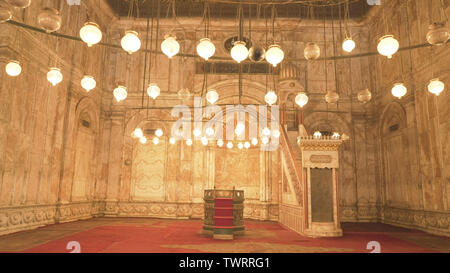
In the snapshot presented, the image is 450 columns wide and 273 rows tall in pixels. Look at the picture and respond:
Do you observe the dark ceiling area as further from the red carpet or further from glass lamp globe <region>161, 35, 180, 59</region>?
the red carpet

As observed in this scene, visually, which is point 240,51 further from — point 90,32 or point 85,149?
point 85,149

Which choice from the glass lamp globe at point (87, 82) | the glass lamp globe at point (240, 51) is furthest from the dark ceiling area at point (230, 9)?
the glass lamp globe at point (240, 51)

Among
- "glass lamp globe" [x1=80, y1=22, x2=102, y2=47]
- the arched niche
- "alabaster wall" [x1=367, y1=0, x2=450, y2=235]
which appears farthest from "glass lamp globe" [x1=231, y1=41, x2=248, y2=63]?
the arched niche

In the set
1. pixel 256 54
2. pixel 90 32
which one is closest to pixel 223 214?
pixel 256 54

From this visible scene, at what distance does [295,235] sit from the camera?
5668 millimetres

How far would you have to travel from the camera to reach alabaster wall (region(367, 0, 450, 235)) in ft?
20.3

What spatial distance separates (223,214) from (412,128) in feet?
17.1

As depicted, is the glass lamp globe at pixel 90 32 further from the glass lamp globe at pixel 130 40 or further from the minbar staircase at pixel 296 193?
the minbar staircase at pixel 296 193

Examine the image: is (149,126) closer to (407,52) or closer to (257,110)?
(257,110)

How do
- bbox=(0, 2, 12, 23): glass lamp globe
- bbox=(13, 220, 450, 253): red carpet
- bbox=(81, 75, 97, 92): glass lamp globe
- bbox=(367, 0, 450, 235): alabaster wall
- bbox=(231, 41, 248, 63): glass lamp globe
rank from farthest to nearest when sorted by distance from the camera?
bbox=(367, 0, 450, 235): alabaster wall → bbox=(81, 75, 97, 92): glass lamp globe → bbox=(13, 220, 450, 253): red carpet → bbox=(231, 41, 248, 63): glass lamp globe → bbox=(0, 2, 12, 23): glass lamp globe

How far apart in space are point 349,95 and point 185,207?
6.19 m

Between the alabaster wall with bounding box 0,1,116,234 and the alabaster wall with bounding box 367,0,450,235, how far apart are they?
27.5ft

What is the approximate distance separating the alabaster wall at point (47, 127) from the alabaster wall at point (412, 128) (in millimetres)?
8387

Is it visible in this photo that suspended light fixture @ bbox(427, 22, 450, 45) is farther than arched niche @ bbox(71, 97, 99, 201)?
No
